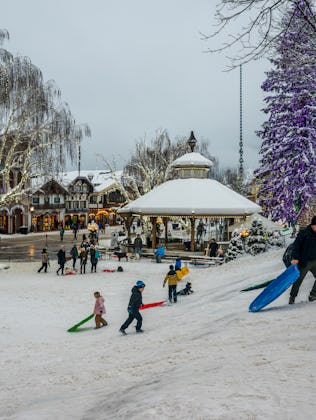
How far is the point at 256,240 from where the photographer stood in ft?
77.9

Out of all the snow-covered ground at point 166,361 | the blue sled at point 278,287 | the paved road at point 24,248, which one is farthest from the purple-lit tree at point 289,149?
the blue sled at point 278,287

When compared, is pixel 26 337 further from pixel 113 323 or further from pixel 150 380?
pixel 150 380

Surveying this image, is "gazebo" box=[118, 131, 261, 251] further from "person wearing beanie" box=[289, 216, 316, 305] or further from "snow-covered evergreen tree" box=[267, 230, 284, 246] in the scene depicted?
"person wearing beanie" box=[289, 216, 316, 305]

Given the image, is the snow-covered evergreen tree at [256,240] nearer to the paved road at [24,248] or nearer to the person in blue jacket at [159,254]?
the person in blue jacket at [159,254]

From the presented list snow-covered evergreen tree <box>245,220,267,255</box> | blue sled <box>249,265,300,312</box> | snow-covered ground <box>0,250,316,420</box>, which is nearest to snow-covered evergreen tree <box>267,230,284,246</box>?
snow-covered evergreen tree <box>245,220,267,255</box>

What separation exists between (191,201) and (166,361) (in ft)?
70.9

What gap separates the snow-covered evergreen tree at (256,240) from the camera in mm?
23594

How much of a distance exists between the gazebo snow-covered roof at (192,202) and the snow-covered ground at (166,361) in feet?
40.2

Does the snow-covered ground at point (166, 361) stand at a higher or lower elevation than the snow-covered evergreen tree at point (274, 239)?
lower

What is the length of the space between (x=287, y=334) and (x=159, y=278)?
13679 mm

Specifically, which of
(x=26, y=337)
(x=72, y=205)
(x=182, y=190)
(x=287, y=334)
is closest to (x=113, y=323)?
(x=26, y=337)

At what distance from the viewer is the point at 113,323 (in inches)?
515

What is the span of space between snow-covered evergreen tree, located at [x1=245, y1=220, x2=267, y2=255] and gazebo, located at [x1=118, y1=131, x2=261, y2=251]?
175 inches

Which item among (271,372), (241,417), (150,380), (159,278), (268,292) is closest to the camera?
(241,417)
